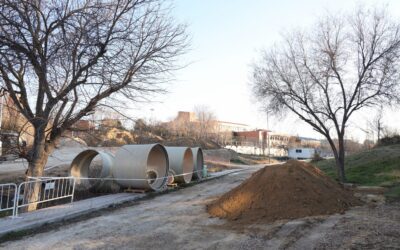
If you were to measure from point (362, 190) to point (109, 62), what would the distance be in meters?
12.9

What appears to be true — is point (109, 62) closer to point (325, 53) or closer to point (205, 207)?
point (205, 207)

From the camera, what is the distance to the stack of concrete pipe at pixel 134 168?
1848 centimetres

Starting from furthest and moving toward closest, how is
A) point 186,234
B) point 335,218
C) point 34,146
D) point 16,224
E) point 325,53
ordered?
point 325,53
point 34,146
point 335,218
point 16,224
point 186,234

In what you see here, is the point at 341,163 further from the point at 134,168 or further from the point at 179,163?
the point at 134,168

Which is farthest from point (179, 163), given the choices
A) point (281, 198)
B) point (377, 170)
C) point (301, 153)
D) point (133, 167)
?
point (301, 153)

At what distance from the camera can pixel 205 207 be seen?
14.1 meters

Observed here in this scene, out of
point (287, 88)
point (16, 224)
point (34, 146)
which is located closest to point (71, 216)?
point (16, 224)

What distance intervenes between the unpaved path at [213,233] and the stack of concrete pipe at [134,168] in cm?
508

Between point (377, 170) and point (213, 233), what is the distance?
19.0 meters

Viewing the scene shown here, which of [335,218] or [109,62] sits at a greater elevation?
[109,62]

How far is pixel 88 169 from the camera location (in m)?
21.3

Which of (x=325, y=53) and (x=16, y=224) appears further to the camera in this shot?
(x=325, y=53)

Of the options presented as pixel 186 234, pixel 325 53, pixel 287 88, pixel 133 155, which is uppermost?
pixel 325 53

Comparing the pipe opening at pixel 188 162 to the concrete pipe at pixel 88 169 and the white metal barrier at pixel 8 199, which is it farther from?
the white metal barrier at pixel 8 199
